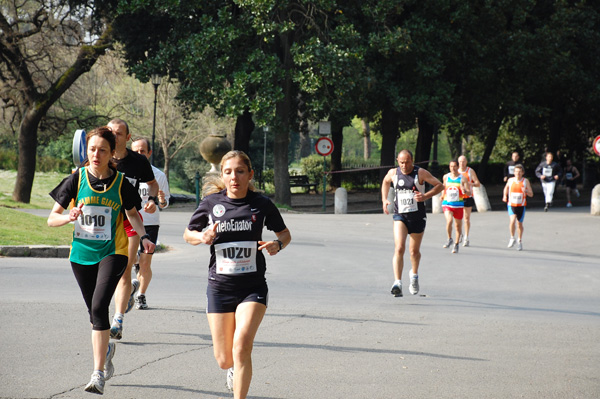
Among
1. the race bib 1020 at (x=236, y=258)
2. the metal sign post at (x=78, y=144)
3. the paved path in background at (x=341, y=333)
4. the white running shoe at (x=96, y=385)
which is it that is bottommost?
the paved path in background at (x=341, y=333)

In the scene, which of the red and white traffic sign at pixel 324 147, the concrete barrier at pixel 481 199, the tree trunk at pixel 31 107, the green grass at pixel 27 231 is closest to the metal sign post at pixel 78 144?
the green grass at pixel 27 231

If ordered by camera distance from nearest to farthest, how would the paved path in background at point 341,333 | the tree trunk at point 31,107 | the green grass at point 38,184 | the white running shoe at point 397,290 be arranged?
the paved path in background at point 341,333 → the white running shoe at point 397,290 → the tree trunk at point 31,107 → the green grass at point 38,184

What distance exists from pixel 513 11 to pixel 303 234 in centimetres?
1727

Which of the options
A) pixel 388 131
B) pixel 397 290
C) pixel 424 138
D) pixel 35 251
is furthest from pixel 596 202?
pixel 35 251

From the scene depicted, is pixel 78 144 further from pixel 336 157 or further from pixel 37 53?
pixel 336 157

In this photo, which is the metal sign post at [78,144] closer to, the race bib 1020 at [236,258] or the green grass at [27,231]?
the green grass at [27,231]

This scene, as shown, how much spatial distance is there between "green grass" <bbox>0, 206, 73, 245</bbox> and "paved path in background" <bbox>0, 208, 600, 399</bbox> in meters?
1.51

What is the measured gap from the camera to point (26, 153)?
28359 mm

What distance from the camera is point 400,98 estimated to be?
2841cm

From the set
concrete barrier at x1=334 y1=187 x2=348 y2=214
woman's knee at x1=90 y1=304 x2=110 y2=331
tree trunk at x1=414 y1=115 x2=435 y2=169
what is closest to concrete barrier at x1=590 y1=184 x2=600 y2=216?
concrete barrier at x1=334 y1=187 x2=348 y2=214

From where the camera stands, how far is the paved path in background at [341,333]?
5465mm

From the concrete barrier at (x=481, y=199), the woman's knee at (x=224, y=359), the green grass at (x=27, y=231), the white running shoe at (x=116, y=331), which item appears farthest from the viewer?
the concrete barrier at (x=481, y=199)

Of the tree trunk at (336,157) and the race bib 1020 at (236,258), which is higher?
the tree trunk at (336,157)

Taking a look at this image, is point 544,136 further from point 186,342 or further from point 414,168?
point 186,342
